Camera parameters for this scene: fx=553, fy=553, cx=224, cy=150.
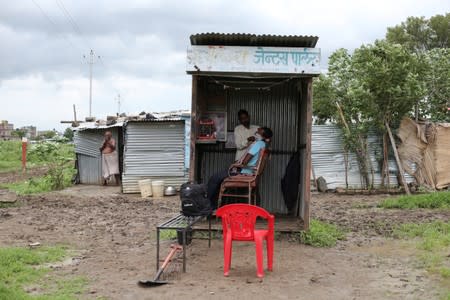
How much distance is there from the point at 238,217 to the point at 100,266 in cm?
210

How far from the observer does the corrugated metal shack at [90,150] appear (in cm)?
1917

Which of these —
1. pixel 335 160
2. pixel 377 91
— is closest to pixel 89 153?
pixel 335 160

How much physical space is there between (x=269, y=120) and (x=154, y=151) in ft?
22.0

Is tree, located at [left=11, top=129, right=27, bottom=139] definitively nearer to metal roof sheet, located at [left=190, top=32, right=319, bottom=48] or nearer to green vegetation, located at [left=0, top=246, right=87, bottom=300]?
green vegetation, located at [left=0, top=246, right=87, bottom=300]

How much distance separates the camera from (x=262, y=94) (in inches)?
418

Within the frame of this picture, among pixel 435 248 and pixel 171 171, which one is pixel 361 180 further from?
pixel 435 248

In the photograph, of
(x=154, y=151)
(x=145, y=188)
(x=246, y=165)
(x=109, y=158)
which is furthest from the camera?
(x=109, y=158)

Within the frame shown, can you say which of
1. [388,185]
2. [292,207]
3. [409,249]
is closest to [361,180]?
[388,185]

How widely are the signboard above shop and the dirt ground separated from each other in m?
2.74

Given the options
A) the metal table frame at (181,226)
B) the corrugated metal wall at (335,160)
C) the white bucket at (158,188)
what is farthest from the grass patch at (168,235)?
the corrugated metal wall at (335,160)

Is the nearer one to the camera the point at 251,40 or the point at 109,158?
the point at 251,40

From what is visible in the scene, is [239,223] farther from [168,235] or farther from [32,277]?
[168,235]

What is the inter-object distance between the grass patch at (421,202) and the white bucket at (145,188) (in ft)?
21.6

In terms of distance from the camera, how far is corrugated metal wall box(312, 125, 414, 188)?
16656 mm
